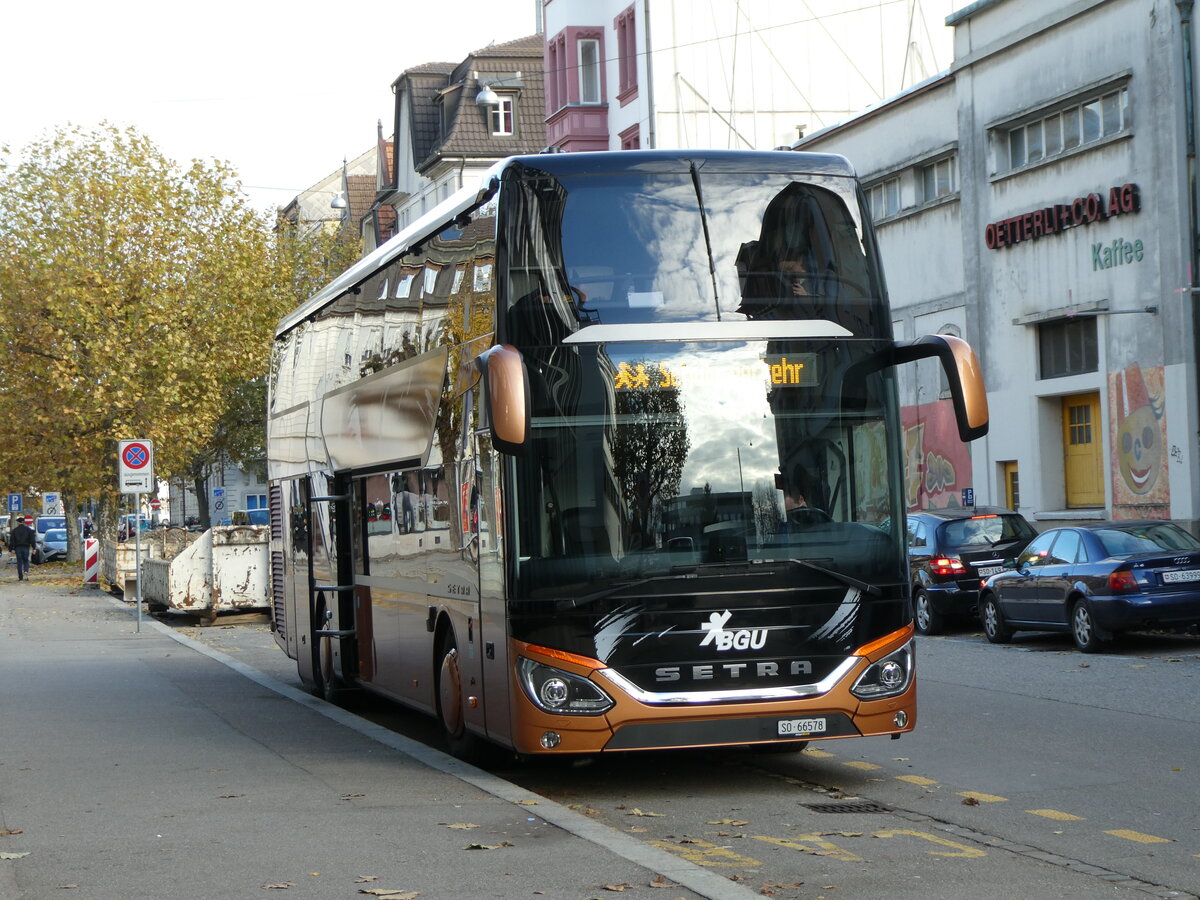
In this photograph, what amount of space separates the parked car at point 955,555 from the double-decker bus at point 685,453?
13.5 meters

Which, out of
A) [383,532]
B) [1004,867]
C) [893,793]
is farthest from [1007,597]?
[1004,867]

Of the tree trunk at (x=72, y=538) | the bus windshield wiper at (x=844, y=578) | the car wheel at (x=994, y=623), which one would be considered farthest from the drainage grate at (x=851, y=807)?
the tree trunk at (x=72, y=538)

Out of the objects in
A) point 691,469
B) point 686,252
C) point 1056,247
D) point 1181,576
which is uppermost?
point 1056,247

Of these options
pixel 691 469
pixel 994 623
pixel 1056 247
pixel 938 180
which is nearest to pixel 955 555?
pixel 994 623

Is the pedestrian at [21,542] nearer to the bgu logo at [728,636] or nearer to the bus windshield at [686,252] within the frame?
the bus windshield at [686,252]

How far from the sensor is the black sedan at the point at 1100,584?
1898cm

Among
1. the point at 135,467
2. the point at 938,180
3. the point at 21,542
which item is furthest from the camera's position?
the point at 21,542

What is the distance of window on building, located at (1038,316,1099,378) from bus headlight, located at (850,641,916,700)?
778 inches

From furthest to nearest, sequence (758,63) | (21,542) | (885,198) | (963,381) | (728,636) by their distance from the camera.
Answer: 1. (21,542)
2. (758,63)
3. (885,198)
4. (728,636)
5. (963,381)

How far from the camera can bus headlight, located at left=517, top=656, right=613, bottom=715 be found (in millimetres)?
9812

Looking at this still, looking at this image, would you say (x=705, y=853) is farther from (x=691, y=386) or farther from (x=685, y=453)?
(x=691, y=386)

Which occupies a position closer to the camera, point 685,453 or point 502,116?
point 685,453

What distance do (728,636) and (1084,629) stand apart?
10.8 metres

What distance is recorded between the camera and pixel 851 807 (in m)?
9.68
